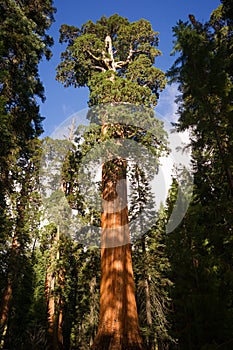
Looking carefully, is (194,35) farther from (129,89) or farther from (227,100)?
(129,89)

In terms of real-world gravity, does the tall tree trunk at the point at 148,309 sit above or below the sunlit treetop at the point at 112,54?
below

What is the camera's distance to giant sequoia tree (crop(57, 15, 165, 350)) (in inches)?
209

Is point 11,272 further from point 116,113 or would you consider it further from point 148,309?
point 116,113

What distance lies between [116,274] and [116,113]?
4.25 m

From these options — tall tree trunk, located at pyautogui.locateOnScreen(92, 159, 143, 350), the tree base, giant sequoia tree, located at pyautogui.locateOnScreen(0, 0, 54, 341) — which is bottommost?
the tree base

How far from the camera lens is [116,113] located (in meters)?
7.55

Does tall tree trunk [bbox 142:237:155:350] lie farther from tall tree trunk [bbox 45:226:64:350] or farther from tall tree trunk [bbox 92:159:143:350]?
tall tree trunk [bbox 92:159:143:350]

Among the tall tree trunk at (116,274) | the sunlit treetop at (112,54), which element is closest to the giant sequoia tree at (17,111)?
the sunlit treetop at (112,54)

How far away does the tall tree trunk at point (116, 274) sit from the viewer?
4965 millimetres

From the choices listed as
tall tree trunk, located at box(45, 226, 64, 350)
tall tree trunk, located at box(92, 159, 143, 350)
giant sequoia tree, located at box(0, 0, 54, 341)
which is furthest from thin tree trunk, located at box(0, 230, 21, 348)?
tall tree trunk, located at box(92, 159, 143, 350)

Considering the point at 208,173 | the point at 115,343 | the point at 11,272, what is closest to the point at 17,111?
the point at 11,272

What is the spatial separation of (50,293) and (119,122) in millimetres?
8412

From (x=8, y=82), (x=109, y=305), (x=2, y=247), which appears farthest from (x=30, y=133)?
(x=109, y=305)

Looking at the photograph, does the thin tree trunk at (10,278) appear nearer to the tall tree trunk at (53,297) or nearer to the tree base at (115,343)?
the tall tree trunk at (53,297)
